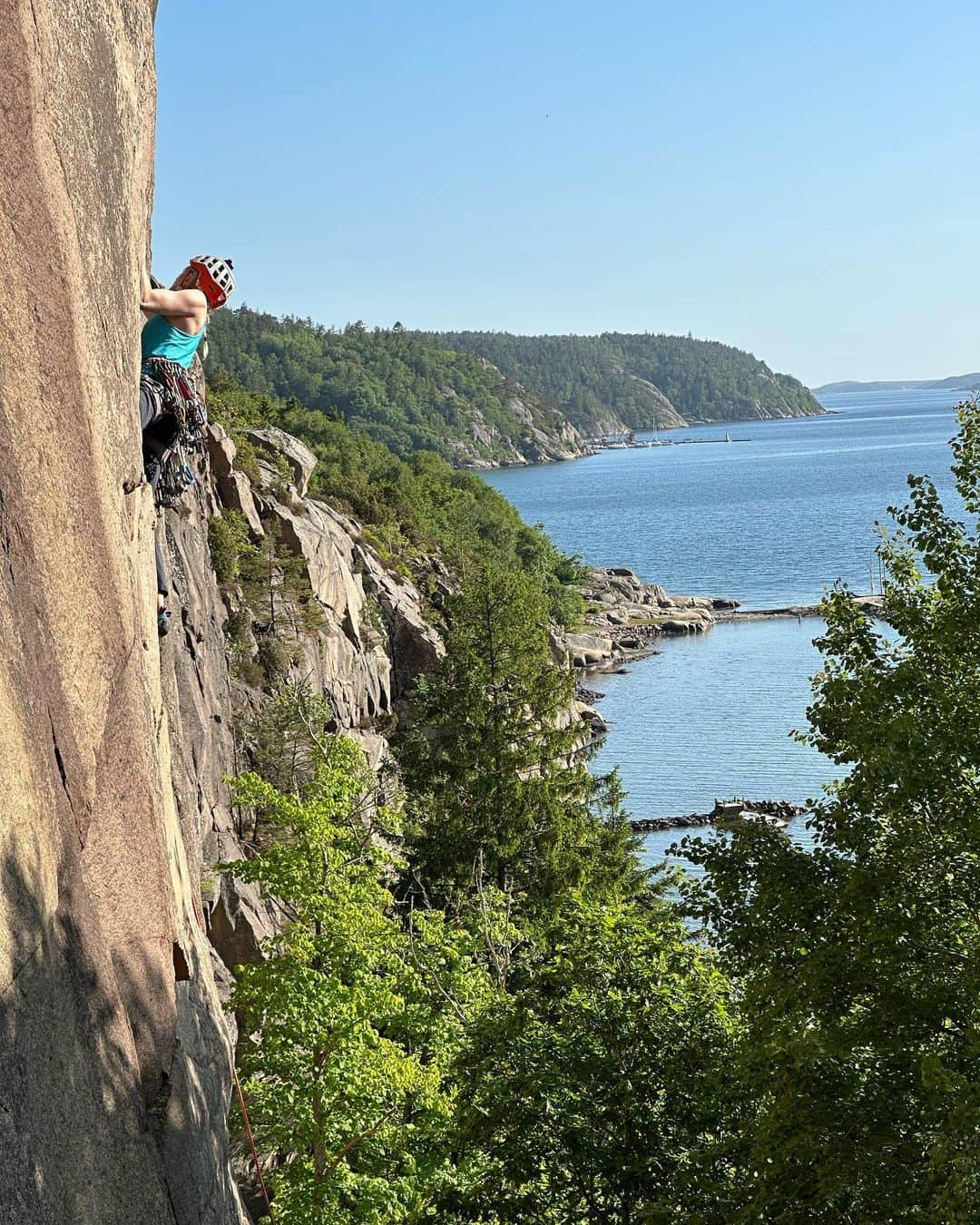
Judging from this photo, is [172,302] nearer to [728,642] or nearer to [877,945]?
[877,945]

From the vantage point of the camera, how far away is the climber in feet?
28.0

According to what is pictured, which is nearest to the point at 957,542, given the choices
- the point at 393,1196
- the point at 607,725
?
the point at 393,1196

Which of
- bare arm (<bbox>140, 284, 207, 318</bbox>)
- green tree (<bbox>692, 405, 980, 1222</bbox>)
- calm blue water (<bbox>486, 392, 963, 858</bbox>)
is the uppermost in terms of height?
bare arm (<bbox>140, 284, 207, 318</bbox>)

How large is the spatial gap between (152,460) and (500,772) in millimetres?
31886

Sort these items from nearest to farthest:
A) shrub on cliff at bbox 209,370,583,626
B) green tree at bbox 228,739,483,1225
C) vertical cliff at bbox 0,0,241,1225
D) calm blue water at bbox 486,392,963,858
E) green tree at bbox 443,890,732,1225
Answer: vertical cliff at bbox 0,0,241,1225 < green tree at bbox 443,890,732,1225 < green tree at bbox 228,739,483,1225 < calm blue water at bbox 486,392,963,858 < shrub on cliff at bbox 209,370,583,626

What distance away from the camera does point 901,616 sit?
1234 cm

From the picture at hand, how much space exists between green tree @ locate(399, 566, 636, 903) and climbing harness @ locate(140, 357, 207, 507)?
26.9m

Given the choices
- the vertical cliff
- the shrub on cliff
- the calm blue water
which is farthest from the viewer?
the shrub on cliff

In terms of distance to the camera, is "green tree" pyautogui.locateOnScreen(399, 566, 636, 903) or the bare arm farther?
"green tree" pyautogui.locateOnScreen(399, 566, 636, 903)

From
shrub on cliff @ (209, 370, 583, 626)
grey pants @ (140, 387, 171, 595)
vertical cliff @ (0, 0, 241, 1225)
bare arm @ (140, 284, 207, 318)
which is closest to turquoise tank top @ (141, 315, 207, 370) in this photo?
bare arm @ (140, 284, 207, 318)

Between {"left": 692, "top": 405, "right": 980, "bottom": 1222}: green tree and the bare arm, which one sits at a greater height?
the bare arm

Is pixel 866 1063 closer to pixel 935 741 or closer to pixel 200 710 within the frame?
pixel 935 741

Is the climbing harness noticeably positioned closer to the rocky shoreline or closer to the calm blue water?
the calm blue water

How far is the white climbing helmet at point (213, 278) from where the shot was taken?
841 centimetres
